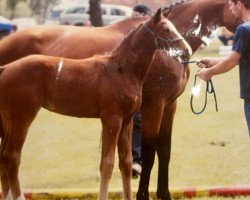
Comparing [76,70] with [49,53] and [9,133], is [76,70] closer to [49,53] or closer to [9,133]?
[9,133]

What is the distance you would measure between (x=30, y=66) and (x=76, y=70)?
0.42 m

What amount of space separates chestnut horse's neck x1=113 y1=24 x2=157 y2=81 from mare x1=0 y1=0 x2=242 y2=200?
2.82 ft

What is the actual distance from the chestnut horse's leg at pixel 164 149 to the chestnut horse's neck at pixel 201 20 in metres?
0.81

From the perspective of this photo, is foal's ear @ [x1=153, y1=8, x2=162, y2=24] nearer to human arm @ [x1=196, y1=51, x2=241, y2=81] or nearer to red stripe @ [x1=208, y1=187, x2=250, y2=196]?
human arm @ [x1=196, y1=51, x2=241, y2=81]

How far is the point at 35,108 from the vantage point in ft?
17.5

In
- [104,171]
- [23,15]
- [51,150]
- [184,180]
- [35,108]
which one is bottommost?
[23,15]

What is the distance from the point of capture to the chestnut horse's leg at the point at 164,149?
22.5 ft

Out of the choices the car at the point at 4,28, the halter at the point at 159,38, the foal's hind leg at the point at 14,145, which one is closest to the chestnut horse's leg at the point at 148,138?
the halter at the point at 159,38

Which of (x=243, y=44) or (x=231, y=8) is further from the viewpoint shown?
(x=231, y=8)

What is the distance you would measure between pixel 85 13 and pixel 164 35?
28.0 m

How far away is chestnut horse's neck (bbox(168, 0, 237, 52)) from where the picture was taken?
6.66 meters

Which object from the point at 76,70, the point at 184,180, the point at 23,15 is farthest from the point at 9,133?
the point at 23,15

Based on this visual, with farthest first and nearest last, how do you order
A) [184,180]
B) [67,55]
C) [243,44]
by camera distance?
[184,180], [67,55], [243,44]

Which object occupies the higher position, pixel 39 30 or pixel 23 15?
pixel 39 30
